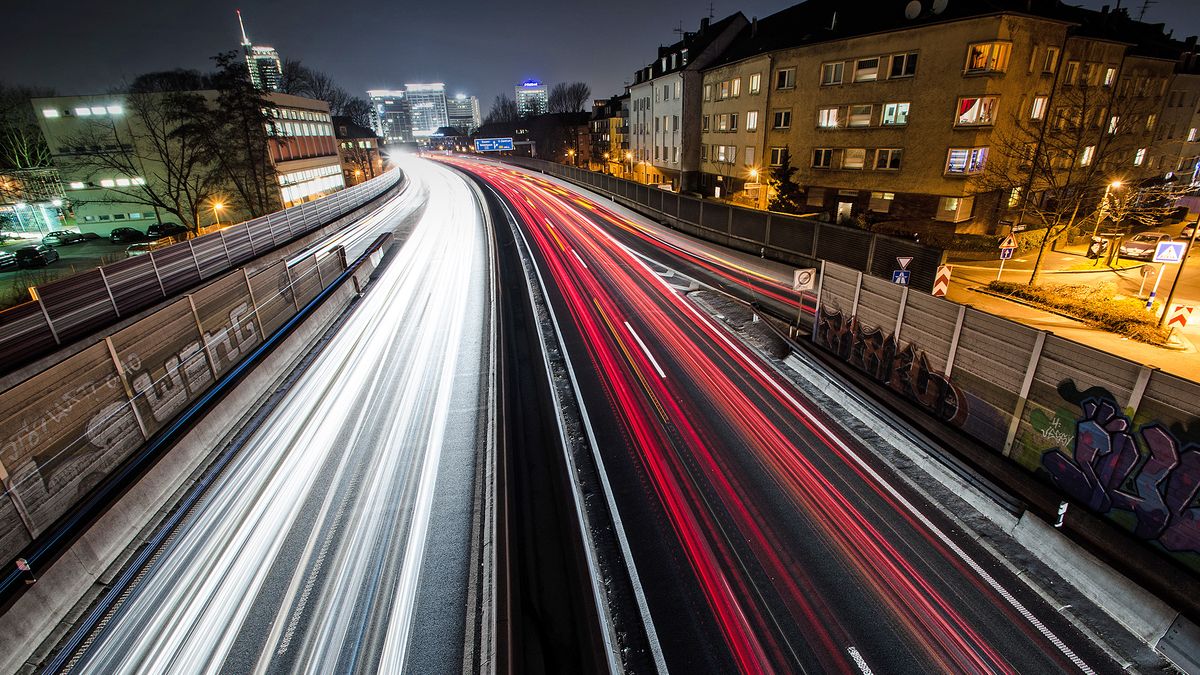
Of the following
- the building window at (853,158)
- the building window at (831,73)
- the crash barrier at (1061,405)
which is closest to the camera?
the crash barrier at (1061,405)

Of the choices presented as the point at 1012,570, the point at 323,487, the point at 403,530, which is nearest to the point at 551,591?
the point at 403,530

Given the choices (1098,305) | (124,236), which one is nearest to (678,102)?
(1098,305)

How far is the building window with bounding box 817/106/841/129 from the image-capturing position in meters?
32.7

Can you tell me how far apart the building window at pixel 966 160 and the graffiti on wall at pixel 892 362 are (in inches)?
809

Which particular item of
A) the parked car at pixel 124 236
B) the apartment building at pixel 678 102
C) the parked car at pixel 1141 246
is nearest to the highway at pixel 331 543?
the parked car at pixel 1141 246

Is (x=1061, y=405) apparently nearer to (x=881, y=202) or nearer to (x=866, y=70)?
(x=881, y=202)

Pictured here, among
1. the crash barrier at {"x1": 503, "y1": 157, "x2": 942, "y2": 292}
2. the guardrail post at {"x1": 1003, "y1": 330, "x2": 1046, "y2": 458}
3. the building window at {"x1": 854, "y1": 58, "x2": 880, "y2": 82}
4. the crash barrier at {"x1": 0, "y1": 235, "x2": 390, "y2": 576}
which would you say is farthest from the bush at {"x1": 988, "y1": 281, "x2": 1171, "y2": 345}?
the crash barrier at {"x1": 0, "y1": 235, "x2": 390, "y2": 576}

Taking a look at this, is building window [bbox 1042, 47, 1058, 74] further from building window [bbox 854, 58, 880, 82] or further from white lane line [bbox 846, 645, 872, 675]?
white lane line [bbox 846, 645, 872, 675]

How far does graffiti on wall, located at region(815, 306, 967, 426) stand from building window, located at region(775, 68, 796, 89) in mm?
28182

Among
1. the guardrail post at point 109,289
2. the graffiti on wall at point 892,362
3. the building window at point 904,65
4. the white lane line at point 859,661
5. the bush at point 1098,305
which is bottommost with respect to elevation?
the white lane line at point 859,661

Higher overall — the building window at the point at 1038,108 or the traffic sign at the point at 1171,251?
the building window at the point at 1038,108

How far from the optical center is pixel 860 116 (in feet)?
103

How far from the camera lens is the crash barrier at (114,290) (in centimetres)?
A: 1080

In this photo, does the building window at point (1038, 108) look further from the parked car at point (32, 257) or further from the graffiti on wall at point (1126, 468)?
the parked car at point (32, 257)
